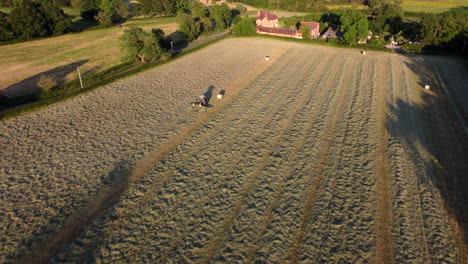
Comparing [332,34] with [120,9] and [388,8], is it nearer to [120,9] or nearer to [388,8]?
[388,8]

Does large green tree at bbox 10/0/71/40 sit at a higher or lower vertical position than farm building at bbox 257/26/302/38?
higher

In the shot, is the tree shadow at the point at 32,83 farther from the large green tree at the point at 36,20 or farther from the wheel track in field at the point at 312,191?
the wheel track in field at the point at 312,191

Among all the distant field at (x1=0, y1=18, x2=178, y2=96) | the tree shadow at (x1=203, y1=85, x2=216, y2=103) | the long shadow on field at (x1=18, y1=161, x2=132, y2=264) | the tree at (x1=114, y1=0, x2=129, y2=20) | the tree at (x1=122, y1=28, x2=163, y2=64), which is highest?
the tree at (x1=114, y1=0, x2=129, y2=20)

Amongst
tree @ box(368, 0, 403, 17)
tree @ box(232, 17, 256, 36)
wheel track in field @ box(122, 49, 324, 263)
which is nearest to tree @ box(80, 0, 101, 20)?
tree @ box(232, 17, 256, 36)

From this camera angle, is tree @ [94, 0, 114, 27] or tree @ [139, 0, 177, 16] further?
tree @ [139, 0, 177, 16]

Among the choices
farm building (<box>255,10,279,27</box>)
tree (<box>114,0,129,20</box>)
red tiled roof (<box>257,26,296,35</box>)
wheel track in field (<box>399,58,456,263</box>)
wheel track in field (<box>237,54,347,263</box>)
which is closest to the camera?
wheel track in field (<box>399,58,456,263</box>)

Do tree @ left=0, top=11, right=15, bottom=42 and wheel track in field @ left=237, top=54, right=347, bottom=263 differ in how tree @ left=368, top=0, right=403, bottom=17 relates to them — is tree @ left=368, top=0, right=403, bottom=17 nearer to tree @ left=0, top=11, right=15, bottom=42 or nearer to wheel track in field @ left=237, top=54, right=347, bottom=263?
wheel track in field @ left=237, top=54, right=347, bottom=263
